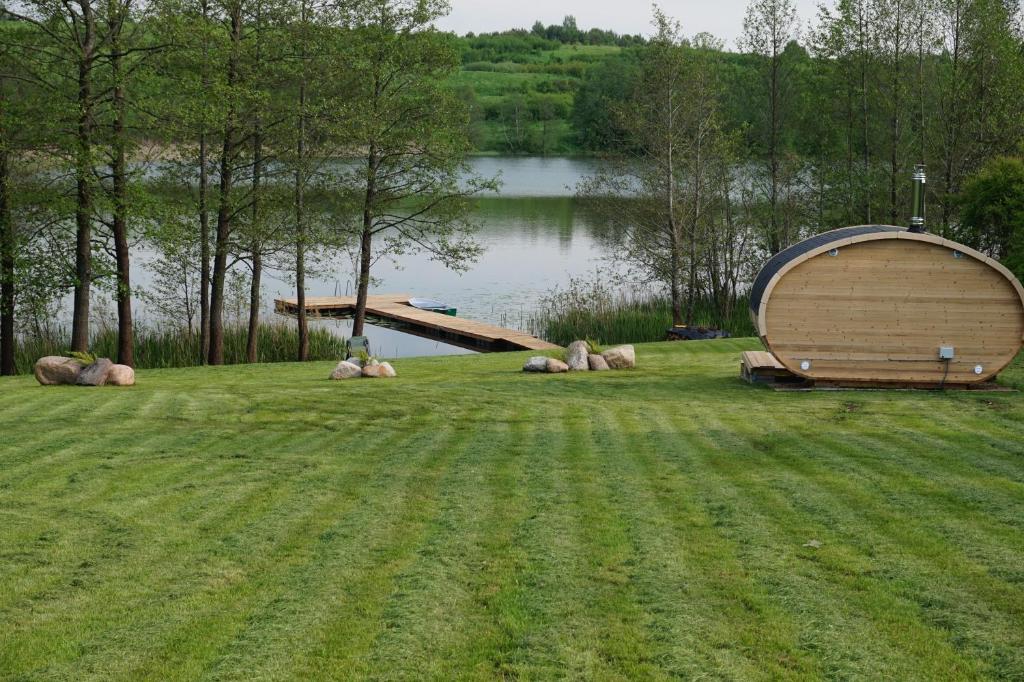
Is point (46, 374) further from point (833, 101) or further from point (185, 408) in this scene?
point (833, 101)

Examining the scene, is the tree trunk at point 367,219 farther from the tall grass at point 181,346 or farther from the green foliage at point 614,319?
the green foliage at point 614,319

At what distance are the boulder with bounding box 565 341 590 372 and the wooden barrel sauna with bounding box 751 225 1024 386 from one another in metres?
3.84

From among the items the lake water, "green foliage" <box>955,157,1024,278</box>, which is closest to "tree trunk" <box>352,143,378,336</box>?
the lake water

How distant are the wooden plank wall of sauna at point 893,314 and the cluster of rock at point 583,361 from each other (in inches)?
149

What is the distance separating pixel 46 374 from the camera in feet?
55.6

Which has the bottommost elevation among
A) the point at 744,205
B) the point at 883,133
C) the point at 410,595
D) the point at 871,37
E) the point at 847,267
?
the point at 410,595

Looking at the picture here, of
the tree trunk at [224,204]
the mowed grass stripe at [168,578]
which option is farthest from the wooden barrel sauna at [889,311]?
the tree trunk at [224,204]

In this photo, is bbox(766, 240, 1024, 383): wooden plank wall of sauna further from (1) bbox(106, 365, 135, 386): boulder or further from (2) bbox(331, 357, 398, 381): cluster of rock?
(1) bbox(106, 365, 135, 386): boulder

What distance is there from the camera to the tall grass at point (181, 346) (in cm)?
2581

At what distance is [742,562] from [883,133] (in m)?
33.6

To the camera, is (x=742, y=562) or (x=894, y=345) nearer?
(x=742, y=562)

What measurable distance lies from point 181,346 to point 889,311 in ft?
61.3

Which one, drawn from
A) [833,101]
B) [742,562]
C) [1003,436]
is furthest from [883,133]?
[742,562]

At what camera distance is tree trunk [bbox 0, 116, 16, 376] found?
21156 millimetres
